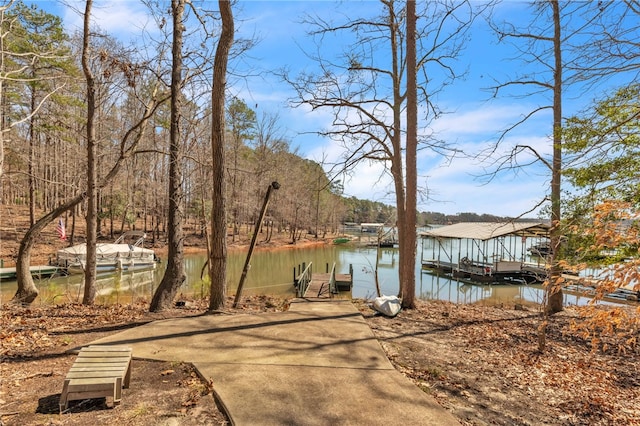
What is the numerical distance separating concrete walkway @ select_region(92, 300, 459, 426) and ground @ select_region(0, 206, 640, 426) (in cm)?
24

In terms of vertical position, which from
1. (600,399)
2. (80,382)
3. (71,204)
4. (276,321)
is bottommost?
(600,399)

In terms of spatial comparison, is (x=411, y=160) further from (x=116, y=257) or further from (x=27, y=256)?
(x=116, y=257)

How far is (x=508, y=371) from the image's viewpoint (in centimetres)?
462

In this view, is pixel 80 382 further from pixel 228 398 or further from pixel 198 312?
pixel 198 312

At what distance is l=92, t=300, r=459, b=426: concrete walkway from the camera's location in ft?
9.72

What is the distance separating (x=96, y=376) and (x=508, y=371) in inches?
189

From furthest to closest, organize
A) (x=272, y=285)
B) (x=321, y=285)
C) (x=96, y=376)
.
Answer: (x=272, y=285) < (x=321, y=285) < (x=96, y=376)

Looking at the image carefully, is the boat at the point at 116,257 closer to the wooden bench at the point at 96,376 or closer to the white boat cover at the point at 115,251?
the white boat cover at the point at 115,251

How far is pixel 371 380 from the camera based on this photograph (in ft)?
11.9

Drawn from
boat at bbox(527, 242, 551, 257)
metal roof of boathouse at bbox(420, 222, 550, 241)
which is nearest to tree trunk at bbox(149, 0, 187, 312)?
boat at bbox(527, 242, 551, 257)

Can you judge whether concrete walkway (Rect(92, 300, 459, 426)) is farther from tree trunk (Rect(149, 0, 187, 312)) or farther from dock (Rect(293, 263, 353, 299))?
dock (Rect(293, 263, 353, 299))

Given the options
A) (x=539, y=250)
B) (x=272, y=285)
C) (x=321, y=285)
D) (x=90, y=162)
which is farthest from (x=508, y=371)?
(x=272, y=285)

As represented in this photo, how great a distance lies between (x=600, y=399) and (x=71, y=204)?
9.67m

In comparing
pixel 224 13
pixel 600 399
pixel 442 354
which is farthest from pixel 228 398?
pixel 224 13
